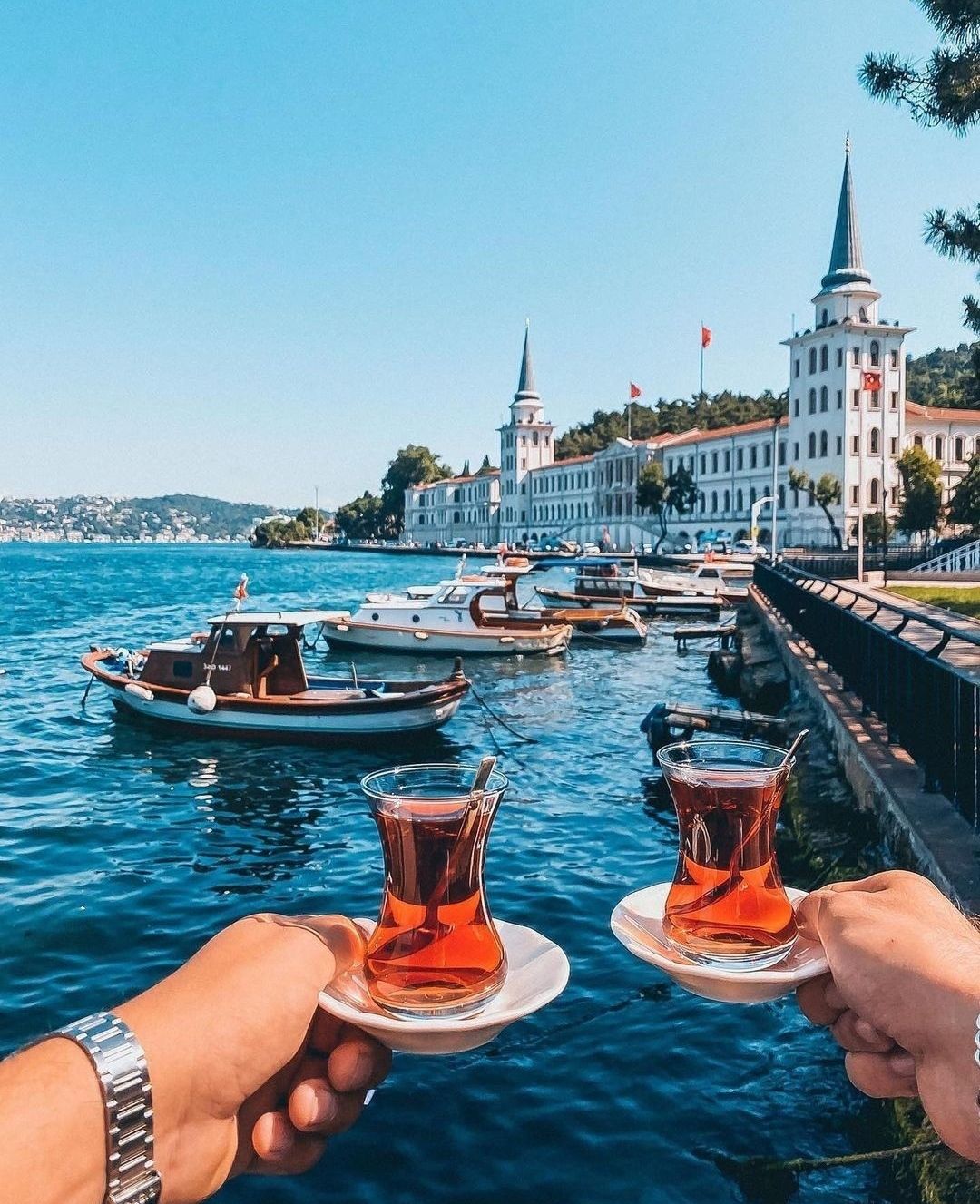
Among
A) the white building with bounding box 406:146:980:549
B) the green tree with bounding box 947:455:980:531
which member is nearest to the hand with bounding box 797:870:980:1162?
the green tree with bounding box 947:455:980:531

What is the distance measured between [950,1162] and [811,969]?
10.6ft

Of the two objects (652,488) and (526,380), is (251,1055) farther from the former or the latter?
(526,380)

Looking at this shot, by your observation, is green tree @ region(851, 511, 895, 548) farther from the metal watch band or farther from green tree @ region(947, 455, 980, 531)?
the metal watch band

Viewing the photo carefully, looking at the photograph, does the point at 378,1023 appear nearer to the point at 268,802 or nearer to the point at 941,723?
the point at 941,723

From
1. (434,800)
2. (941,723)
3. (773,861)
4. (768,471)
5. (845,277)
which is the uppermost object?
(845,277)

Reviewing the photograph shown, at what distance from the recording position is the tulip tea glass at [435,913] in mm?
1612

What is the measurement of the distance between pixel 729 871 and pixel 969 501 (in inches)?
1955

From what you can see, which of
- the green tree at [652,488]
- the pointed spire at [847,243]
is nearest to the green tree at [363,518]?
the green tree at [652,488]

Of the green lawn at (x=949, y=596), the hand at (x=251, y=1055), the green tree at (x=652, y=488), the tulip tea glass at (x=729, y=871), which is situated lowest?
the green lawn at (x=949, y=596)

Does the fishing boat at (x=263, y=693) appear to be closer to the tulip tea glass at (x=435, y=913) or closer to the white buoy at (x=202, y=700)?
the white buoy at (x=202, y=700)

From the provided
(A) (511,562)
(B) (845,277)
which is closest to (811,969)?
(A) (511,562)

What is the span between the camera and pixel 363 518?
6604 inches

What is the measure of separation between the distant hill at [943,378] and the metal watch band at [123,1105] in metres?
18.1

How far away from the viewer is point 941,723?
6.80 meters
